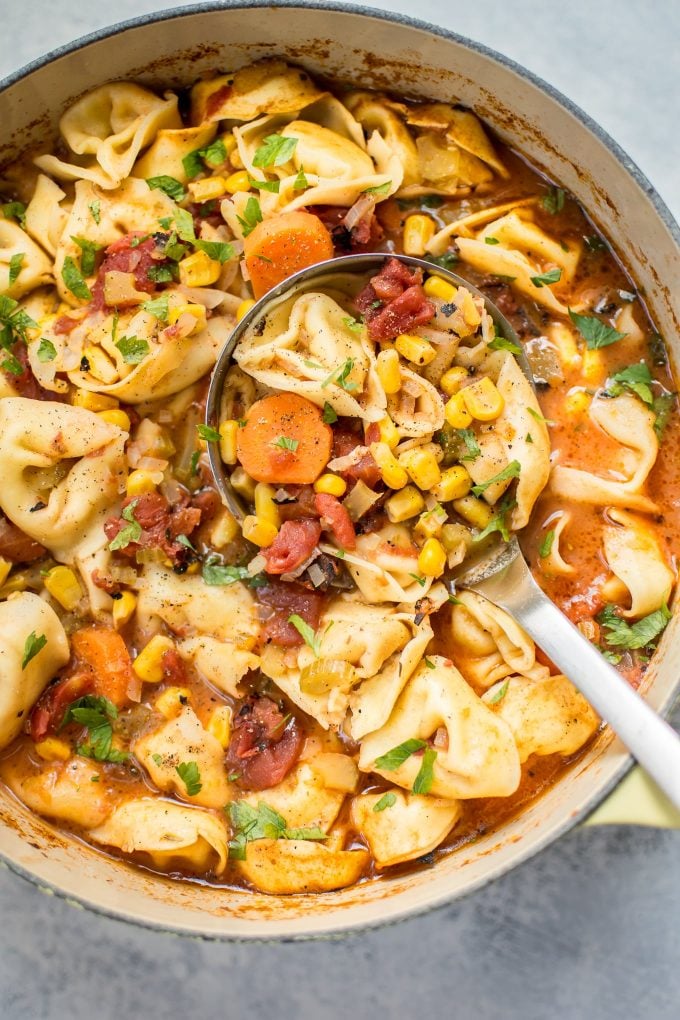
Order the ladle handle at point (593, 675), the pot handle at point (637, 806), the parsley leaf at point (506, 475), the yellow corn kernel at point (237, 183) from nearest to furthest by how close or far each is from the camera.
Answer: the pot handle at point (637, 806)
the ladle handle at point (593, 675)
the parsley leaf at point (506, 475)
the yellow corn kernel at point (237, 183)

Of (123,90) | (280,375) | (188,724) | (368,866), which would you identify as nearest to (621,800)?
(368,866)

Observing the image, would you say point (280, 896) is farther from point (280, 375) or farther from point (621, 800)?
point (280, 375)

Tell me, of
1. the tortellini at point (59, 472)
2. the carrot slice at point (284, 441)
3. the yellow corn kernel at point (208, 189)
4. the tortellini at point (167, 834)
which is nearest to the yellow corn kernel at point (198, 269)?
the yellow corn kernel at point (208, 189)

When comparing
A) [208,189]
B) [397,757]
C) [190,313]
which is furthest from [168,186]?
[397,757]

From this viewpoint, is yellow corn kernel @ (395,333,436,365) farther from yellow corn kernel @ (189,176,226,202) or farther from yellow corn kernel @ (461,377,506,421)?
yellow corn kernel @ (189,176,226,202)

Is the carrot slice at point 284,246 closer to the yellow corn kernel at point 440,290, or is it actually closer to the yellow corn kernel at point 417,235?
the yellow corn kernel at point 417,235

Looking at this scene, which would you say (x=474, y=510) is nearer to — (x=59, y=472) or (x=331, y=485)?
(x=331, y=485)
